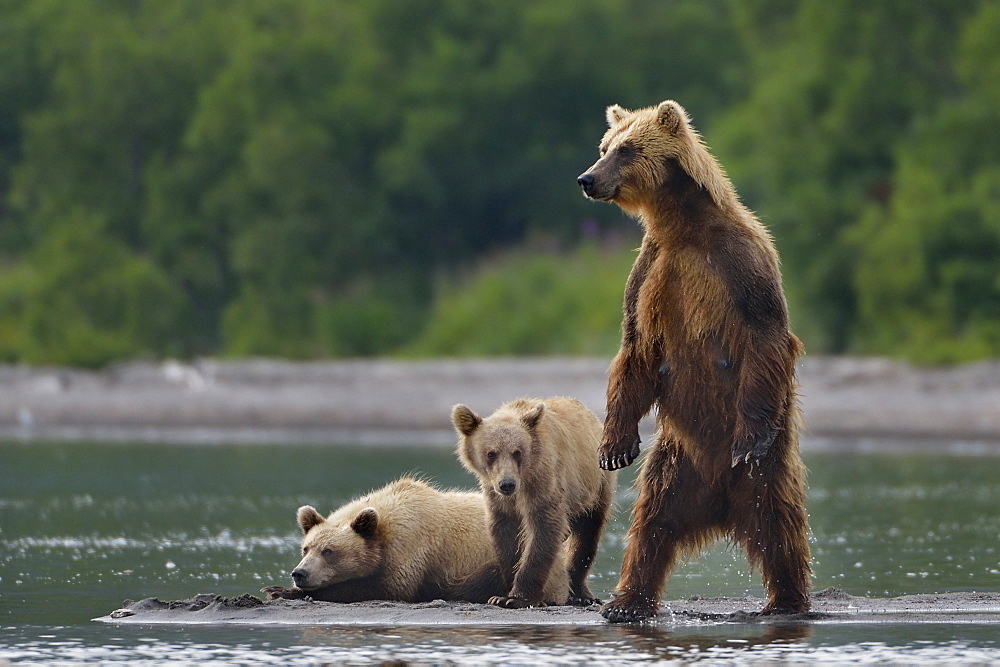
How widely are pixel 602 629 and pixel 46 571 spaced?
15.2 feet

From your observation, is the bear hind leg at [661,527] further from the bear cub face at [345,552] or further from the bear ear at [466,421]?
the bear cub face at [345,552]

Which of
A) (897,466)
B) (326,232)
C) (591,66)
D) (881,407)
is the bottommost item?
(897,466)

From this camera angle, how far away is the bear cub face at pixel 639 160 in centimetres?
798

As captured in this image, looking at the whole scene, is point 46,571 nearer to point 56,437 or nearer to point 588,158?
point 56,437

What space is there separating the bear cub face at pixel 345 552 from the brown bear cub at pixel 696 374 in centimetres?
168

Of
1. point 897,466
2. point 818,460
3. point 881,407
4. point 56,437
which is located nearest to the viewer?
point 897,466

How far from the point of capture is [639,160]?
7996 mm

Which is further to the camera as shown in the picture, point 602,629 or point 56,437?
point 56,437

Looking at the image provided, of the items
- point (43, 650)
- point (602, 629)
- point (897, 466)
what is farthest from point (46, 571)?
point (897, 466)

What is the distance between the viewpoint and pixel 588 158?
3741cm

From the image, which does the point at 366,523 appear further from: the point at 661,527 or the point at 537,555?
the point at 661,527

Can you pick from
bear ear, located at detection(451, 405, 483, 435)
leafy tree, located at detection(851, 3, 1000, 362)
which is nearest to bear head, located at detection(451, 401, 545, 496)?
bear ear, located at detection(451, 405, 483, 435)

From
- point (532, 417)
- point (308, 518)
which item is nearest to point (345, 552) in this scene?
point (308, 518)

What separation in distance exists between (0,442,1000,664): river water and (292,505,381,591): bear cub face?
Answer: 0.96m
